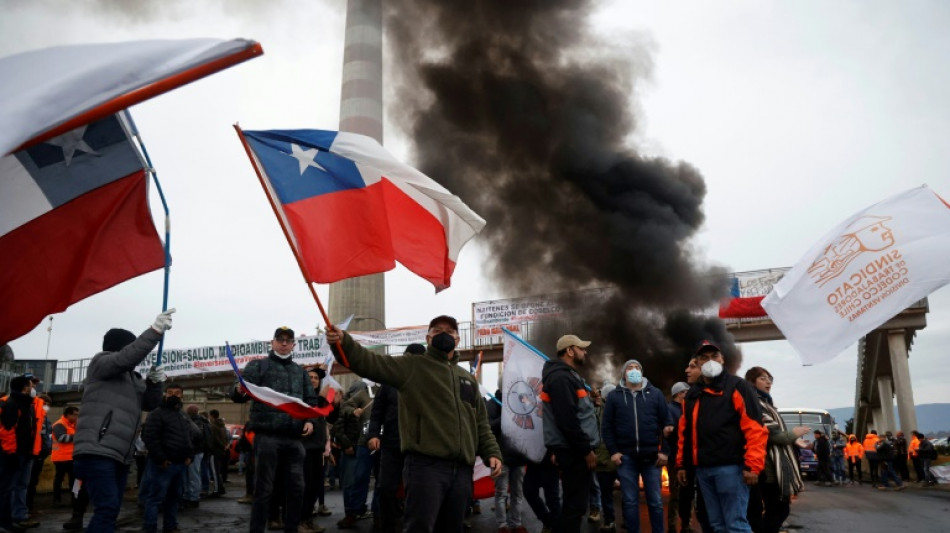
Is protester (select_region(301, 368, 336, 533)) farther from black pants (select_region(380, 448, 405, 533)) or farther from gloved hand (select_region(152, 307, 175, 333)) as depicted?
gloved hand (select_region(152, 307, 175, 333))

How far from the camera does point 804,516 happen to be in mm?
9117

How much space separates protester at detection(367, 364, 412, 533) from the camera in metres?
5.77

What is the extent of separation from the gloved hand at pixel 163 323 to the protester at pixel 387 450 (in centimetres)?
183

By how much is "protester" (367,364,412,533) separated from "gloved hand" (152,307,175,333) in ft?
6.00

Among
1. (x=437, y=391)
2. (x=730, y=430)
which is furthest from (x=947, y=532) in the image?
(x=437, y=391)

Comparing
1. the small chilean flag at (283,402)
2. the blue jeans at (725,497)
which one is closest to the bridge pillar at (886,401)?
the blue jeans at (725,497)

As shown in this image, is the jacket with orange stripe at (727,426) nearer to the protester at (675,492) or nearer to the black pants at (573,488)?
the black pants at (573,488)

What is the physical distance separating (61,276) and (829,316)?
18.3 feet

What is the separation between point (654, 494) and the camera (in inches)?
247

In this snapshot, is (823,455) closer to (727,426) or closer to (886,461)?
(886,461)

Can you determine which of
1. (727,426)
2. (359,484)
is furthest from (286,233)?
(359,484)

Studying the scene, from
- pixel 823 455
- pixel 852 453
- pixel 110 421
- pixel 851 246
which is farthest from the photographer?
pixel 852 453

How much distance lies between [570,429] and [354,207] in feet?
7.65

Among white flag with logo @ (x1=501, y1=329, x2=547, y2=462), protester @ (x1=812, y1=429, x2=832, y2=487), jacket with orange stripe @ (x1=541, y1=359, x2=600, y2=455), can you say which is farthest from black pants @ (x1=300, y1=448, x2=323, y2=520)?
protester @ (x1=812, y1=429, x2=832, y2=487)
